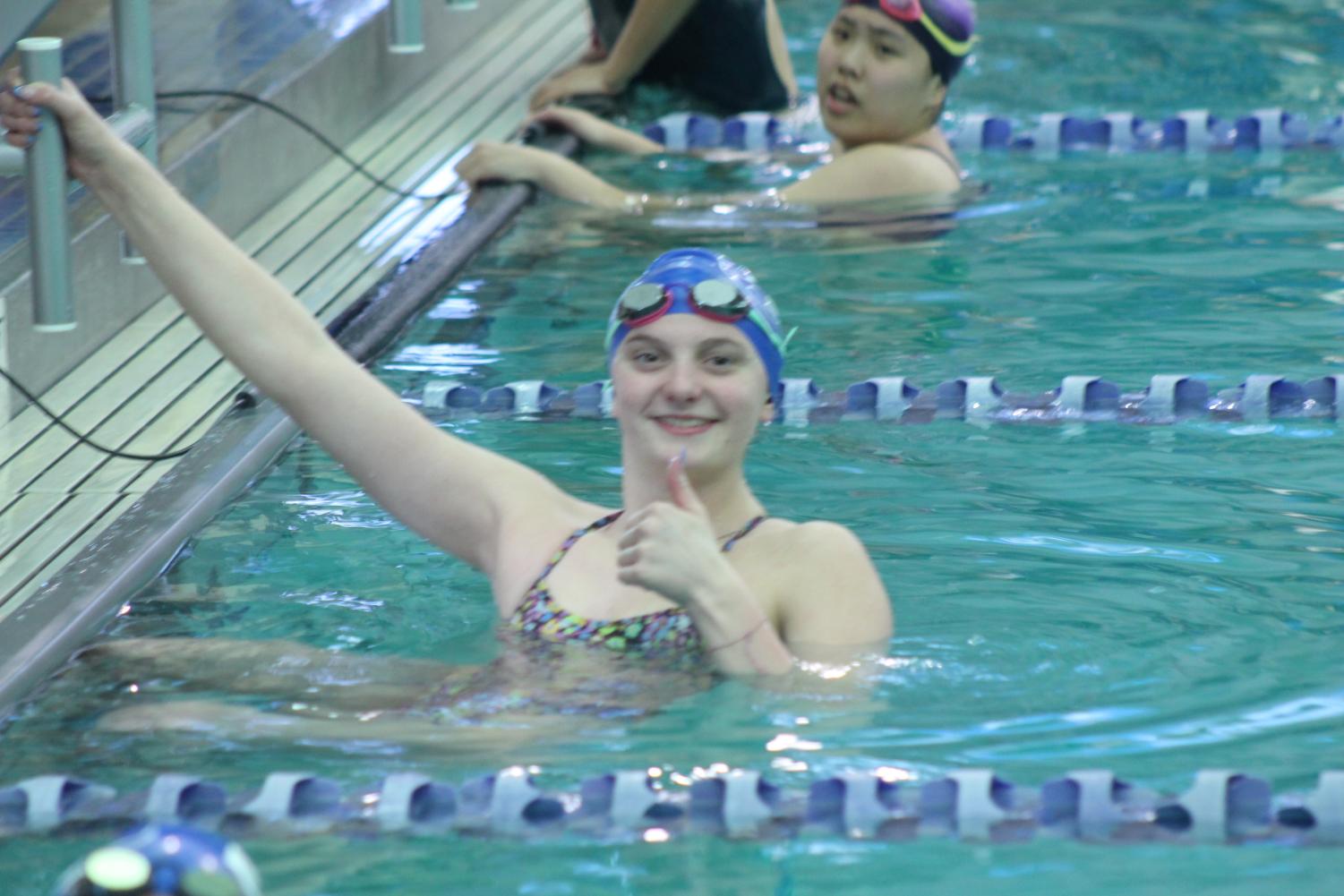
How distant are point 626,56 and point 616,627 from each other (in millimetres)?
4802

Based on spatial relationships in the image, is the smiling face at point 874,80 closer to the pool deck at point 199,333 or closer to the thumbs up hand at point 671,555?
the pool deck at point 199,333

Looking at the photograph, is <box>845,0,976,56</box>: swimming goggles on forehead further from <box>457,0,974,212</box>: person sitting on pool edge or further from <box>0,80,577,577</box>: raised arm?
<box>0,80,577,577</box>: raised arm

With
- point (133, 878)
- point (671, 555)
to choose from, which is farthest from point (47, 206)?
point (133, 878)

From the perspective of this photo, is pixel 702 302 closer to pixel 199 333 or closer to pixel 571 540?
pixel 571 540

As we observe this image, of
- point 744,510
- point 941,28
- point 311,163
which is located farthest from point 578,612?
point 311,163

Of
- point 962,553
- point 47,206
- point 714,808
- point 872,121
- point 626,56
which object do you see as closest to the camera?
point 714,808

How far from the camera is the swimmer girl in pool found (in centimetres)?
288

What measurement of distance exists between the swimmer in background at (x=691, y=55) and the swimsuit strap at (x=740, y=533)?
445 centimetres

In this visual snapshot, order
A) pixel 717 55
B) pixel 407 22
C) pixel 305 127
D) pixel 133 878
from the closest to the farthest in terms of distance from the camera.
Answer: pixel 133 878
pixel 407 22
pixel 305 127
pixel 717 55

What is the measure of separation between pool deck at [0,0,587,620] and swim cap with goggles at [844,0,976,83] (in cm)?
148

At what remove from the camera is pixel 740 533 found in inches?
123

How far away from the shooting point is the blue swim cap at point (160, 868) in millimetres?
1834

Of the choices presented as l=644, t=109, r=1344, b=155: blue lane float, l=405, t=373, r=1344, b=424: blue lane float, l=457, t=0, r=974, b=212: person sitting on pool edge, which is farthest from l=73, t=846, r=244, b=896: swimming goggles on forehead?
l=644, t=109, r=1344, b=155: blue lane float

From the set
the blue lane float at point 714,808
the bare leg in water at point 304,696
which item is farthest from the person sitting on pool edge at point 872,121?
the blue lane float at point 714,808
